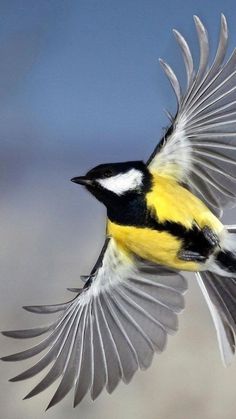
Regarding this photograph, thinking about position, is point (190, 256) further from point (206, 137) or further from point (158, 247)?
point (206, 137)

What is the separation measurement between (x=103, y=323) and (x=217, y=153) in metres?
0.40

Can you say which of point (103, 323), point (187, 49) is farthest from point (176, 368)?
point (187, 49)

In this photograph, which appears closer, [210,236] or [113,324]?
[210,236]

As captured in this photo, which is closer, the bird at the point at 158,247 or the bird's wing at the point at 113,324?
the bird at the point at 158,247

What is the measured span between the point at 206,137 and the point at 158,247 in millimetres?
150

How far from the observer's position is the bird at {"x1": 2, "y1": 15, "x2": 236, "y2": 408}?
1040 millimetres

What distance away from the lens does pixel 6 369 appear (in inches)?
89.4

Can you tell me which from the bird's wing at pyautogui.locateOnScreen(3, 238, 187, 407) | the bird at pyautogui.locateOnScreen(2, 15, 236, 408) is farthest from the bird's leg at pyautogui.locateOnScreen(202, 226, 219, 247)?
the bird's wing at pyautogui.locateOnScreen(3, 238, 187, 407)

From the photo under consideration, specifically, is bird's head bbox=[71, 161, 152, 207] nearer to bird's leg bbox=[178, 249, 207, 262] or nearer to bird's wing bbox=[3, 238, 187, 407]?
bird's leg bbox=[178, 249, 207, 262]

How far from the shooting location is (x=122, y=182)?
1022 millimetres

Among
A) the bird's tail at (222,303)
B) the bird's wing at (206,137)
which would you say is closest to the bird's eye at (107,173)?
the bird's wing at (206,137)

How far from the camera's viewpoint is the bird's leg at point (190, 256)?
1.09 meters

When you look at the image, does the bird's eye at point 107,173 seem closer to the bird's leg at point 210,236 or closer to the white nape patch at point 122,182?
the white nape patch at point 122,182

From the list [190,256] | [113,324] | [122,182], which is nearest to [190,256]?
[190,256]
